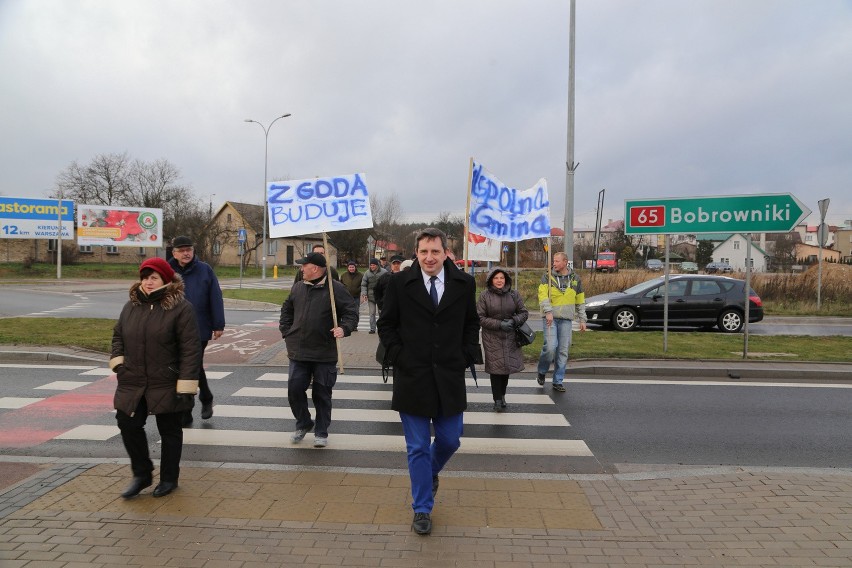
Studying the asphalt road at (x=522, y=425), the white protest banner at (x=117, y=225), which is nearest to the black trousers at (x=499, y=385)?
the asphalt road at (x=522, y=425)

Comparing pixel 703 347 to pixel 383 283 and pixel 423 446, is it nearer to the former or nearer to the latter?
pixel 383 283

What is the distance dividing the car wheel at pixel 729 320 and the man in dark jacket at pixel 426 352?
44.7ft

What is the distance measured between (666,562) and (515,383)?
219 inches

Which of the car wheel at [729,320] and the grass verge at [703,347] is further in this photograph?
the car wheel at [729,320]

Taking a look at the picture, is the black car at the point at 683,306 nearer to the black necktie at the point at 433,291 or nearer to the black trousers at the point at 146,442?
the black necktie at the point at 433,291

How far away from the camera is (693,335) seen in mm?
14109

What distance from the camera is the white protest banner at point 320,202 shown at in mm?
6953

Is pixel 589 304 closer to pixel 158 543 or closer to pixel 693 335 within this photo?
pixel 693 335

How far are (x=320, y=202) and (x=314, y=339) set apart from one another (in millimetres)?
2033

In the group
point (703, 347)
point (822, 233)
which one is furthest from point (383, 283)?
point (822, 233)

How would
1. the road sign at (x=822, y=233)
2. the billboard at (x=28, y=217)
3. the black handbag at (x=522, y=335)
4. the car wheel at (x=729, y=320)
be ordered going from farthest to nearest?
the billboard at (x=28, y=217)
the road sign at (x=822, y=233)
the car wheel at (x=729, y=320)
the black handbag at (x=522, y=335)

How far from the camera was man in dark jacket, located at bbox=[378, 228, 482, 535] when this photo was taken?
3.88 metres

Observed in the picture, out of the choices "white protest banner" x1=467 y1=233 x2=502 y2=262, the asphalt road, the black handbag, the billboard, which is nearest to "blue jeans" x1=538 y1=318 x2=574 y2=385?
the asphalt road

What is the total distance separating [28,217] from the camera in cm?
4072
